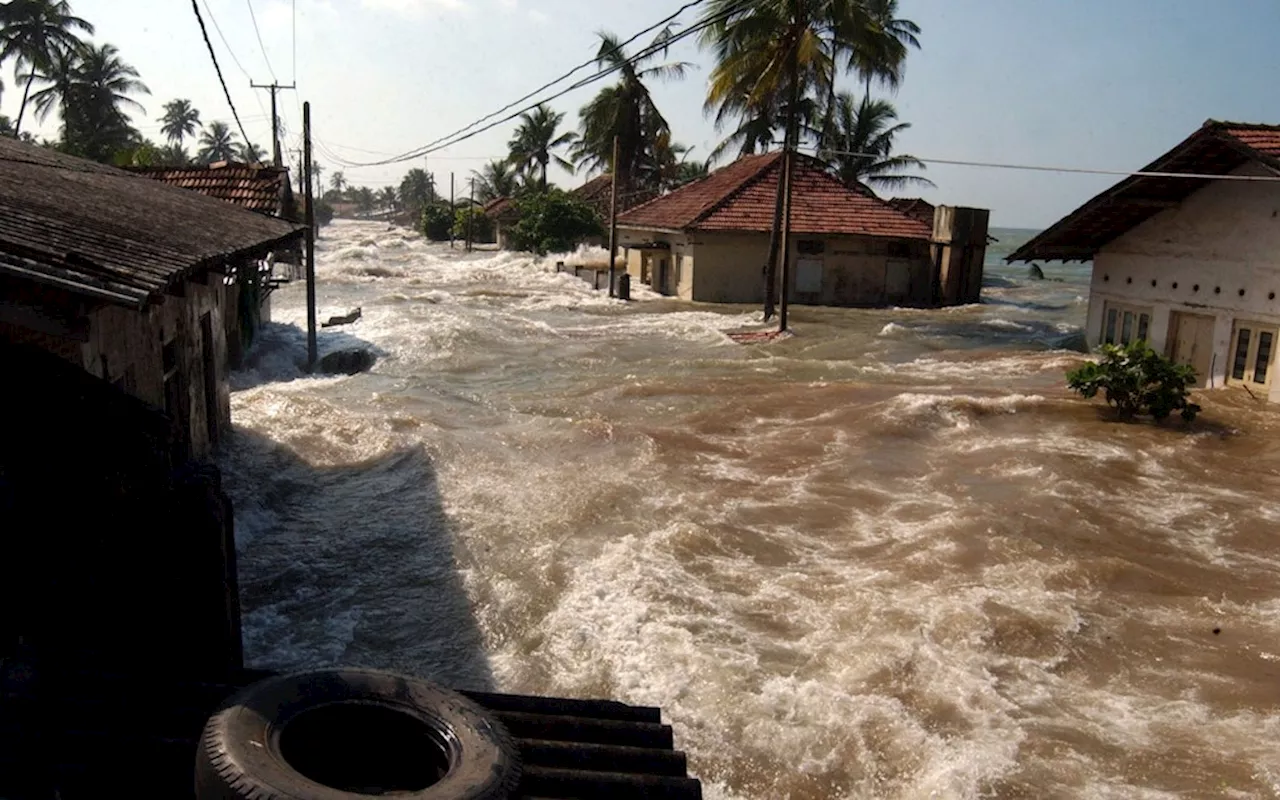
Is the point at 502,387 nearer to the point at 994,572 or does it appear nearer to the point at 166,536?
the point at 994,572

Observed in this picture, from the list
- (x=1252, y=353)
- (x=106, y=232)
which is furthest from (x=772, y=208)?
(x=106, y=232)

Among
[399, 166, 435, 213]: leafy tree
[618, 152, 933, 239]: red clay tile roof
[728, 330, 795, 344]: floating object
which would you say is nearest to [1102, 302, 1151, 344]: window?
[728, 330, 795, 344]: floating object

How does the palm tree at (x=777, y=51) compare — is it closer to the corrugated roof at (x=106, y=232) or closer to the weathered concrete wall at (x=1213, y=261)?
the weathered concrete wall at (x=1213, y=261)

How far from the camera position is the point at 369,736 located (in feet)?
13.4

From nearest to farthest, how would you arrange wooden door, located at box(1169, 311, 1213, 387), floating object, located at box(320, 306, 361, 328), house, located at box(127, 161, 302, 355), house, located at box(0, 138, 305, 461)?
1. house, located at box(0, 138, 305, 461)
2. wooden door, located at box(1169, 311, 1213, 387)
3. house, located at box(127, 161, 302, 355)
4. floating object, located at box(320, 306, 361, 328)

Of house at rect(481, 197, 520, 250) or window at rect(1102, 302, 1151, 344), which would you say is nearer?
window at rect(1102, 302, 1151, 344)

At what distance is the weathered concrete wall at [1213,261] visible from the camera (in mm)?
17391

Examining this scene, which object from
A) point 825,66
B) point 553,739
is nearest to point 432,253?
point 825,66

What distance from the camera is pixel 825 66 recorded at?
25.8m

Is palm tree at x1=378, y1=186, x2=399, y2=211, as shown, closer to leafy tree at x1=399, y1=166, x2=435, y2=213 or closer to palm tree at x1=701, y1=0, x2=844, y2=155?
leafy tree at x1=399, y1=166, x2=435, y2=213

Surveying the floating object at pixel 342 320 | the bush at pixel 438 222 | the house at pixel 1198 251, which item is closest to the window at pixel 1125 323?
the house at pixel 1198 251

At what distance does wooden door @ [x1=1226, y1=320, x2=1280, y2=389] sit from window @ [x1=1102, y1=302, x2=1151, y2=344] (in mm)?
2216

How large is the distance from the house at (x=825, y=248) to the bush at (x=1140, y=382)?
17553mm

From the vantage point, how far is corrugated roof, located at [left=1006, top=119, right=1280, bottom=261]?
55.5 feet
